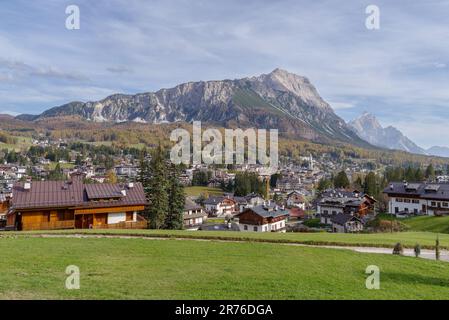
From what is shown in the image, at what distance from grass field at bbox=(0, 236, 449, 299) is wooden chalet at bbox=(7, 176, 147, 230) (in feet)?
55.4

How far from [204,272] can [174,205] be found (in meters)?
41.2

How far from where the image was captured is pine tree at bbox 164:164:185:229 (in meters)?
56.2

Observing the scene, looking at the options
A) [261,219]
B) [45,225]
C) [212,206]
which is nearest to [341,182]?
[212,206]

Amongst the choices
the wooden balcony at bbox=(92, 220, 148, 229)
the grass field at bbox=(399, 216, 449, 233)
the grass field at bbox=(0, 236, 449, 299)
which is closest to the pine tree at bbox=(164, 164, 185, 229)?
the wooden balcony at bbox=(92, 220, 148, 229)

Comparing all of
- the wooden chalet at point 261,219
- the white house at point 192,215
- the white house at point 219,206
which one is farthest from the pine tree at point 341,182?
the wooden chalet at point 261,219

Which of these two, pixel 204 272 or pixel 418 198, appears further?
pixel 418 198

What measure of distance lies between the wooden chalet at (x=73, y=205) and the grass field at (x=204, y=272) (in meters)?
16.9

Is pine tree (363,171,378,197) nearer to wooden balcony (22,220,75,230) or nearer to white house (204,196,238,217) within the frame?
white house (204,196,238,217)

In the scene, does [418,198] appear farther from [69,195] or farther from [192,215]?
[69,195]

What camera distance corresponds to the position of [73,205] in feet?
139

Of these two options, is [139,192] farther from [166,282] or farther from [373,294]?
[373,294]

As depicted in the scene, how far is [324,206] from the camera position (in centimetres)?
9494
